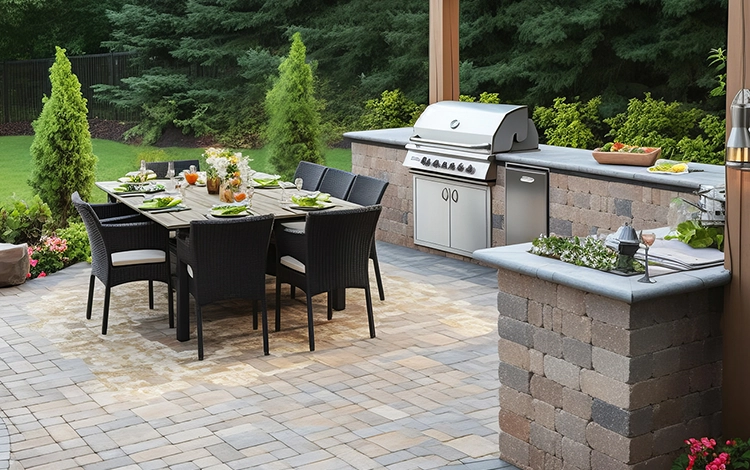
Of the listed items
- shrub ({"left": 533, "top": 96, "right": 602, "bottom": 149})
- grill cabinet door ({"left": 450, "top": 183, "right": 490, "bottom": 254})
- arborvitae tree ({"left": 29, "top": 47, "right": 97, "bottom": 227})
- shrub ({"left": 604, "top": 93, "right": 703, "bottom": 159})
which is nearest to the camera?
grill cabinet door ({"left": 450, "top": 183, "right": 490, "bottom": 254})

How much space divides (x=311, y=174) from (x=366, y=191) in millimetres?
1058

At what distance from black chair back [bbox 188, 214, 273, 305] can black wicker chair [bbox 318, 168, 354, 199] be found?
1756 millimetres

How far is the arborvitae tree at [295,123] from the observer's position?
15242mm

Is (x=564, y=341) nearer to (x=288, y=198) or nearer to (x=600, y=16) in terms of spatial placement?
(x=288, y=198)

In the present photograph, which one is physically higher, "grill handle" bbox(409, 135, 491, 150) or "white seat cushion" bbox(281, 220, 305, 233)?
"grill handle" bbox(409, 135, 491, 150)

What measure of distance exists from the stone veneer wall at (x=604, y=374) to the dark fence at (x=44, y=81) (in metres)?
14.9

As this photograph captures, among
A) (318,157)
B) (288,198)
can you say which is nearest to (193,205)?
(288,198)

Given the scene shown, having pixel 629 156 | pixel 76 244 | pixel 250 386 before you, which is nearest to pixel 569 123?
pixel 629 156

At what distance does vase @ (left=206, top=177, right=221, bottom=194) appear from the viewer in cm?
802

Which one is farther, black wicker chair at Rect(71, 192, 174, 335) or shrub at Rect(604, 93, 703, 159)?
shrub at Rect(604, 93, 703, 159)

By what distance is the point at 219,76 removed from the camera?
1938 centimetres

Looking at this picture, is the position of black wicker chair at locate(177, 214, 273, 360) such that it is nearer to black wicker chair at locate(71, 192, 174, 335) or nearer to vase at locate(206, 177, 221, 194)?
black wicker chair at locate(71, 192, 174, 335)

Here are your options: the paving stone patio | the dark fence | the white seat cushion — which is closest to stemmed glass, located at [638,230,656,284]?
the paving stone patio

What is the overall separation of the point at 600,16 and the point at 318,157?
16.2ft
